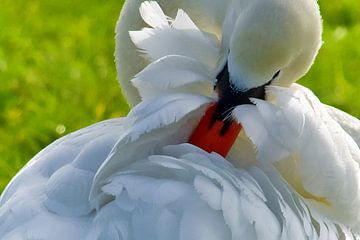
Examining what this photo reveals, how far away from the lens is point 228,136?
3318 millimetres

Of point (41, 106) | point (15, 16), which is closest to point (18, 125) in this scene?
point (41, 106)

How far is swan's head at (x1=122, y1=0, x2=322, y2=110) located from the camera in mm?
3352

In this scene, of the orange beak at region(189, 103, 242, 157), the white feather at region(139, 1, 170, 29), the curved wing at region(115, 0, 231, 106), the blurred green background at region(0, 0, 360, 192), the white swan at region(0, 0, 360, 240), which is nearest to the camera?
the white swan at region(0, 0, 360, 240)

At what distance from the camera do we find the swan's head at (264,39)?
3.35 metres

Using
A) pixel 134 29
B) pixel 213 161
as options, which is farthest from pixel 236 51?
pixel 134 29

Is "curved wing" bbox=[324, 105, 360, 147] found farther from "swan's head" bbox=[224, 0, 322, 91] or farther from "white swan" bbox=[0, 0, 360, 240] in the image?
"swan's head" bbox=[224, 0, 322, 91]

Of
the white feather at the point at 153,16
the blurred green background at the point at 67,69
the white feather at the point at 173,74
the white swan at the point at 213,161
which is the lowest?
the blurred green background at the point at 67,69

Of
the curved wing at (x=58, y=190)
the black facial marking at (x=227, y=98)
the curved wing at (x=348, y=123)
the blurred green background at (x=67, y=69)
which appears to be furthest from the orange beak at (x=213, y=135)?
the blurred green background at (x=67, y=69)

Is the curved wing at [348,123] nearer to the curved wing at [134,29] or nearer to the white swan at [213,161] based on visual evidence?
the white swan at [213,161]

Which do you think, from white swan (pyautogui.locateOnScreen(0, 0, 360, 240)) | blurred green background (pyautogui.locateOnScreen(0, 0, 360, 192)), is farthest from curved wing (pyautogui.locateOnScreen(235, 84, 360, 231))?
blurred green background (pyautogui.locateOnScreen(0, 0, 360, 192))

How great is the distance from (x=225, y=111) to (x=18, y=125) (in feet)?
7.71

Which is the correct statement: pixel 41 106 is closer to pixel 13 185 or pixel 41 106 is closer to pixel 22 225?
pixel 13 185

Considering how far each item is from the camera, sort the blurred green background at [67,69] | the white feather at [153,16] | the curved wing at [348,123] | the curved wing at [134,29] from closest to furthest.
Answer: the white feather at [153,16]
the curved wing at [348,123]
the curved wing at [134,29]
the blurred green background at [67,69]

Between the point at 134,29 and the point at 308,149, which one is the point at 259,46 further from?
the point at 134,29
